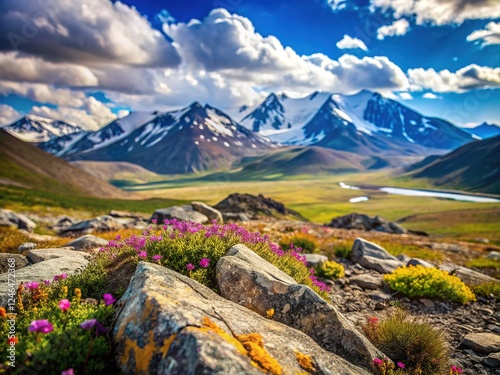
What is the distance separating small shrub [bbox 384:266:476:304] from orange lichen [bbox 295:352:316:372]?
8418 millimetres

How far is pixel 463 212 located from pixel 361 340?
12110cm

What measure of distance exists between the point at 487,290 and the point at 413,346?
26.0 feet

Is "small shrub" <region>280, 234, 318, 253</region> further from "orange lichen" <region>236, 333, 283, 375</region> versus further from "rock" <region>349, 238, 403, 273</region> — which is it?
"orange lichen" <region>236, 333, 283, 375</region>

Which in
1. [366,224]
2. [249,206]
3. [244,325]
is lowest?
[249,206]

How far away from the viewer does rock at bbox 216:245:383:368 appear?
5488 mm

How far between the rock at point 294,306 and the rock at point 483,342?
156 inches

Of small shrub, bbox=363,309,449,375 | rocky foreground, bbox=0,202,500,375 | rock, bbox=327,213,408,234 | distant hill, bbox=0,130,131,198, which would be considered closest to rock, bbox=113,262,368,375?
rocky foreground, bbox=0,202,500,375

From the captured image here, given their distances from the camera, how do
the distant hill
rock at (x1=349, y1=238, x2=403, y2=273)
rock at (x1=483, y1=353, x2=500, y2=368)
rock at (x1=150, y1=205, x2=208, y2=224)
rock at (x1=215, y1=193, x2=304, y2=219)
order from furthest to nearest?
the distant hill < rock at (x1=215, y1=193, x2=304, y2=219) < rock at (x1=150, y1=205, x2=208, y2=224) < rock at (x1=349, y1=238, x2=403, y2=273) < rock at (x1=483, y1=353, x2=500, y2=368)

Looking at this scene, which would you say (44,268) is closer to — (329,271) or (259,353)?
(259,353)

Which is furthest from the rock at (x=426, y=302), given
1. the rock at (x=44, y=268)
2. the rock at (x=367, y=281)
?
the rock at (x=44, y=268)

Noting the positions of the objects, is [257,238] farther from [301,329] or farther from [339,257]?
[339,257]

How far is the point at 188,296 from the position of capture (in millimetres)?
4676

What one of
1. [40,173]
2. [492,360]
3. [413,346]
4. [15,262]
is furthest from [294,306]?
[40,173]

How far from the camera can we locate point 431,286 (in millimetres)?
11242
